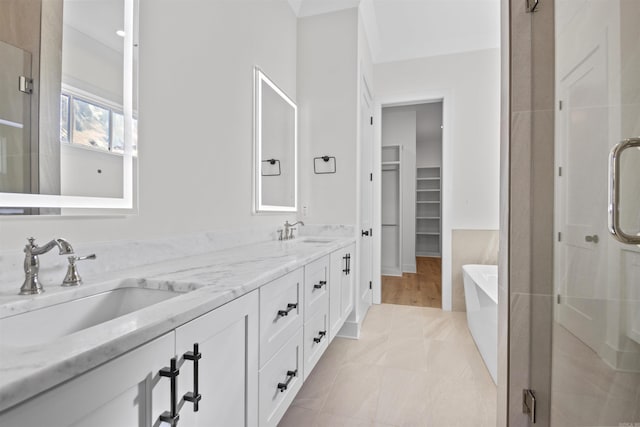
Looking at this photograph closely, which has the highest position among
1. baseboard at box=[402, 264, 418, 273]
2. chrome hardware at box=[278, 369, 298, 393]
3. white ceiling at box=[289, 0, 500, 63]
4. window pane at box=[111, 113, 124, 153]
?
white ceiling at box=[289, 0, 500, 63]

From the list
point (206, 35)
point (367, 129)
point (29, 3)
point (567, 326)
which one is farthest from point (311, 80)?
point (567, 326)

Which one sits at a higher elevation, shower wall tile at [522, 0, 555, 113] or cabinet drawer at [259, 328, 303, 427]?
shower wall tile at [522, 0, 555, 113]

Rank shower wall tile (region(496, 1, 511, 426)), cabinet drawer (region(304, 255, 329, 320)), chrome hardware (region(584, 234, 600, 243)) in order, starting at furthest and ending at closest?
cabinet drawer (region(304, 255, 329, 320)) → shower wall tile (region(496, 1, 511, 426)) → chrome hardware (region(584, 234, 600, 243))

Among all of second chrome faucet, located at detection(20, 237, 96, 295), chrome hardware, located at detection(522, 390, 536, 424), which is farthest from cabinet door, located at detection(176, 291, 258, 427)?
chrome hardware, located at detection(522, 390, 536, 424)

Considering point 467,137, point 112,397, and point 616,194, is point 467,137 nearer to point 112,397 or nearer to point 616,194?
point 616,194

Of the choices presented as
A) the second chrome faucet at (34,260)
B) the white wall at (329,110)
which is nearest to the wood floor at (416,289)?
the white wall at (329,110)

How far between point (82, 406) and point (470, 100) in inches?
146

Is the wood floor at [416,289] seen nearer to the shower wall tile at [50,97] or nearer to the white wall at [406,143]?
the white wall at [406,143]

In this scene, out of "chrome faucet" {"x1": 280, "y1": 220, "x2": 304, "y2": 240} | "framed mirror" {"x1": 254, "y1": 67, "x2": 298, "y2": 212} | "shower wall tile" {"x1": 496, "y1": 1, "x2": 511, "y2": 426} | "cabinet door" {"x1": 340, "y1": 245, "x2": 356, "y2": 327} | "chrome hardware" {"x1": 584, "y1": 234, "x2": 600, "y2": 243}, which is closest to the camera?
"chrome hardware" {"x1": 584, "y1": 234, "x2": 600, "y2": 243}

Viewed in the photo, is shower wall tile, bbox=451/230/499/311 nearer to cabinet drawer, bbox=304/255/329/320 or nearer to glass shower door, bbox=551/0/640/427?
cabinet drawer, bbox=304/255/329/320

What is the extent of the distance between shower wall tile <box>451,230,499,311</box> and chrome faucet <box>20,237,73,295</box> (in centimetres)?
325

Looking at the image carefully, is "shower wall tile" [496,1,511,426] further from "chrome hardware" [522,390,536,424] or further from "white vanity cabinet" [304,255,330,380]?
"white vanity cabinet" [304,255,330,380]

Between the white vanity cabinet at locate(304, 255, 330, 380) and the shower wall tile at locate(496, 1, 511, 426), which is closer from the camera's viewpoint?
the shower wall tile at locate(496, 1, 511, 426)

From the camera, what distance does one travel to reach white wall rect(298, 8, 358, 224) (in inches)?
101
